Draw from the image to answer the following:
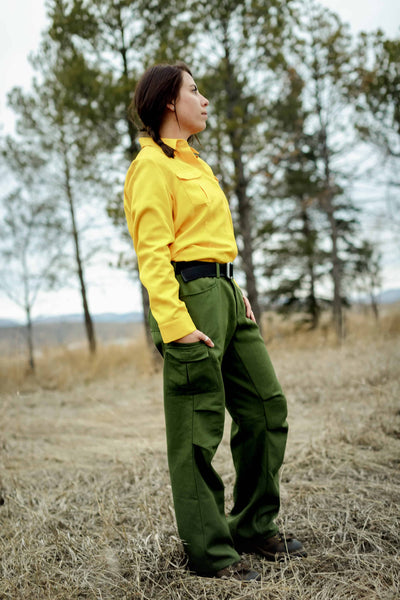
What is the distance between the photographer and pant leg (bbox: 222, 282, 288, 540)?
187cm

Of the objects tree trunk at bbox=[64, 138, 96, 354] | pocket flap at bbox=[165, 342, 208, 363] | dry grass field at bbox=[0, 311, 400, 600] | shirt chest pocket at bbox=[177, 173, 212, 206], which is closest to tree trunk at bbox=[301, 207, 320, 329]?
tree trunk at bbox=[64, 138, 96, 354]

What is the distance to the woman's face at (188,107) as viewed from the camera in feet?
6.14

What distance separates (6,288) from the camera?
30.7 feet

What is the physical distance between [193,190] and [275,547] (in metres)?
1.43

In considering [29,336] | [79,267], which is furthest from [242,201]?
[29,336]

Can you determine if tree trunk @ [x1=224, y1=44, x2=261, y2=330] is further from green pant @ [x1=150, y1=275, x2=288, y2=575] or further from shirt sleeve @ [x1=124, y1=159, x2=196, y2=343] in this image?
shirt sleeve @ [x1=124, y1=159, x2=196, y2=343]

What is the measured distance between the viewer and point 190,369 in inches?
65.2

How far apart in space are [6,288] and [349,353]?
6491 mm

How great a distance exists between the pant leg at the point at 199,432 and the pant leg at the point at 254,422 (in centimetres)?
16

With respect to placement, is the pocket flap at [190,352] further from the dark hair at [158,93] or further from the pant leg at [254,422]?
the dark hair at [158,93]

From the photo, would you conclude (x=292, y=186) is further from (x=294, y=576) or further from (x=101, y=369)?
(x=294, y=576)

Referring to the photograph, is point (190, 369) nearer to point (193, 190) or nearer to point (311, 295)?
point (193, 190)

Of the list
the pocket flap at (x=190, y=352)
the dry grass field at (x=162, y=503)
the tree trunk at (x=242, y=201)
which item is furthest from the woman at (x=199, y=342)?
the tree trunk at (x=242, y=201)

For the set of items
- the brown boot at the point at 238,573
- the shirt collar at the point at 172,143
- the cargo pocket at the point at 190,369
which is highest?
the shirt collar at the point at 172,143
